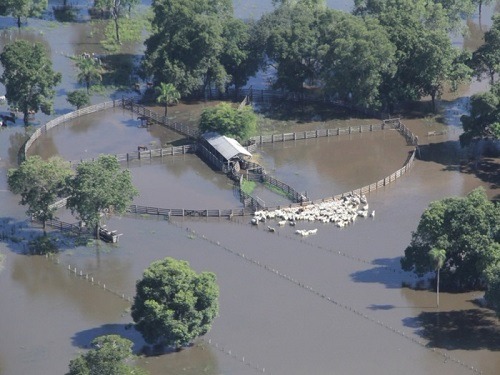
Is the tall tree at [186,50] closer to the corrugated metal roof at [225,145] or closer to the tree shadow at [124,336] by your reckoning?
the corrugated metal roof at [225,145]

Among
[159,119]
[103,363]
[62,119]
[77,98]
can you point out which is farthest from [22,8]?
[103,363]

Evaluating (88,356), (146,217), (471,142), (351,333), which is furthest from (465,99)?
(88,356)

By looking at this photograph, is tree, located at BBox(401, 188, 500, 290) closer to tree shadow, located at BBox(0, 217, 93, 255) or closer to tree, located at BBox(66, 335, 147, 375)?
tree shadow, located at BBox(0, 217, 93, 255)

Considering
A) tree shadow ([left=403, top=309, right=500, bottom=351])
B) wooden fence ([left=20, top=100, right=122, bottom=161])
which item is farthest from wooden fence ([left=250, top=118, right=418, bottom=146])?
tree shadow ([left=403, top=309, right=500, bottom=351])

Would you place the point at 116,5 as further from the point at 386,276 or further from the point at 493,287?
the point at 493,287

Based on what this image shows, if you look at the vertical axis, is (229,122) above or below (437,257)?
above
